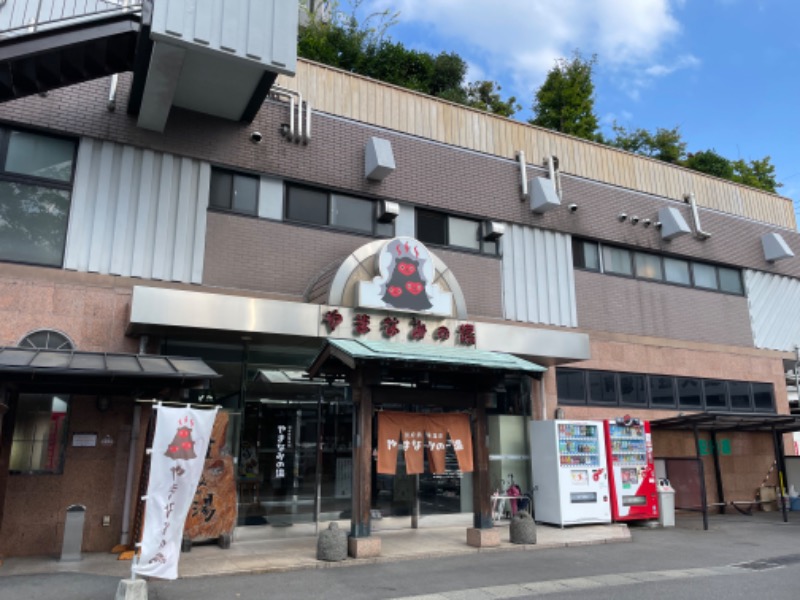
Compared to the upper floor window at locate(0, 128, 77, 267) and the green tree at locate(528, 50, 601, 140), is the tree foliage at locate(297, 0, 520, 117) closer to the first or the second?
the green tree at locate(528, 50, 601, 140)

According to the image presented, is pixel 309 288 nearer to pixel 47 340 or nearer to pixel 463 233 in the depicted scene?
pixel 463 233

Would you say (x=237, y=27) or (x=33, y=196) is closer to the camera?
(x=237, y=27)

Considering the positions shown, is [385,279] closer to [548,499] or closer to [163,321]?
[163,321]

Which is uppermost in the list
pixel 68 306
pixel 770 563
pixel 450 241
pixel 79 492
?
pixel 450 241

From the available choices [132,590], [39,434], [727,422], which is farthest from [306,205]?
[727,422]

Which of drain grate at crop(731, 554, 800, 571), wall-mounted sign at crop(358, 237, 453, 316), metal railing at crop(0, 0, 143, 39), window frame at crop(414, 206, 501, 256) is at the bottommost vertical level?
drain grate at crop(731, 554, 800, 571)

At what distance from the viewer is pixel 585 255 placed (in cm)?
1755

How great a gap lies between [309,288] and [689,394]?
12292 millimetres

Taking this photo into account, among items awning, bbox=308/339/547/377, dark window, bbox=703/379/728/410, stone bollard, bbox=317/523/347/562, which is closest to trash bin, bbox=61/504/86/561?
stone bollard, bbox=317/523/347/562

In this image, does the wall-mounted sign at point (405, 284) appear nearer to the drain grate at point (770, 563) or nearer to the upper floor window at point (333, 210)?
the upper floor window at point (333, 210)

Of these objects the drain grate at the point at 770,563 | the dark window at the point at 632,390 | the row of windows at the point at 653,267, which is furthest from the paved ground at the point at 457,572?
→ the row of windows at the point at 653,267

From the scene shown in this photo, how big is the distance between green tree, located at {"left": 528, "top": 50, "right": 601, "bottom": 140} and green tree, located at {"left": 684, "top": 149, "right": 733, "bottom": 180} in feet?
27.8

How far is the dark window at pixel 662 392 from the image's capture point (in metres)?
17.4

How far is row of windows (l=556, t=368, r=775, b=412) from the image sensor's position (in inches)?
643
